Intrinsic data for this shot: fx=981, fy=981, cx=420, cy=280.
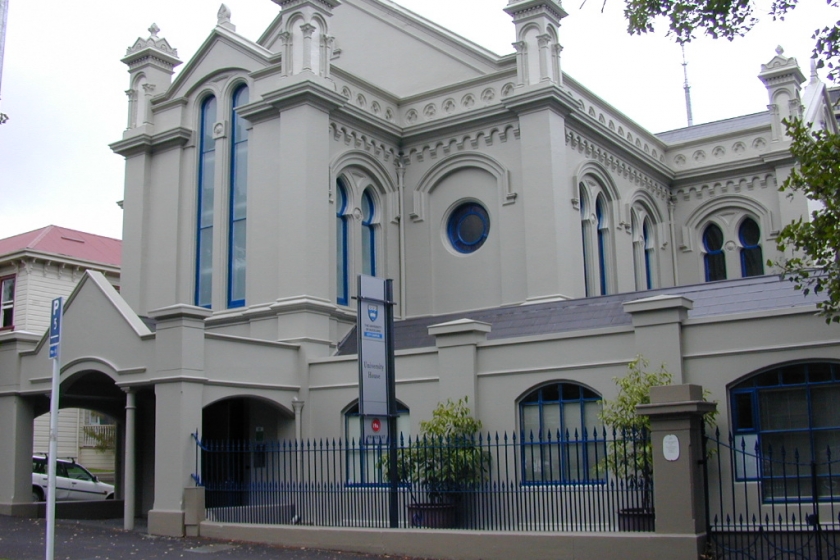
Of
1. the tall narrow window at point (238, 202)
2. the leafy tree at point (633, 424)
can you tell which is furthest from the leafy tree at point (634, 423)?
the tall narrow window at point (238, 202)

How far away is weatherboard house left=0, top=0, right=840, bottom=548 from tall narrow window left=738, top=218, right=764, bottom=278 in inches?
2.8

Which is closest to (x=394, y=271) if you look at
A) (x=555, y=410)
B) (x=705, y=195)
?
(x=555, y=410)

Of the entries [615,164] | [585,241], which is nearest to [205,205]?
[585,241]

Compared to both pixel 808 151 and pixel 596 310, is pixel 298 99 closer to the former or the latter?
pixel 596 310

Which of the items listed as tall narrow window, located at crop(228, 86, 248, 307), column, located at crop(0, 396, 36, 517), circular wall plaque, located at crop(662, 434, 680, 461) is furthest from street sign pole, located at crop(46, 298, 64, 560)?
tall narrow window, located at crop(228, 86, 248, 307)

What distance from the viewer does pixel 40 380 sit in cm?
2130

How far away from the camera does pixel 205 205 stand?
84.1ft

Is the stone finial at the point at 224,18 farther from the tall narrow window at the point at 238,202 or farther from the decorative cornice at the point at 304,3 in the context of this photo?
the decorative cornice at the point at 304,3

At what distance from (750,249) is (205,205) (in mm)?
16571

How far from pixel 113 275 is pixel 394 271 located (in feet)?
67.9

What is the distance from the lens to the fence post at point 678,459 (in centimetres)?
1299

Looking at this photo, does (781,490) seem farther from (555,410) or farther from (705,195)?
(705,195)

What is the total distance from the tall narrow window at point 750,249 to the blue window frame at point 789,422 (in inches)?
589

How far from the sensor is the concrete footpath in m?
15.2
